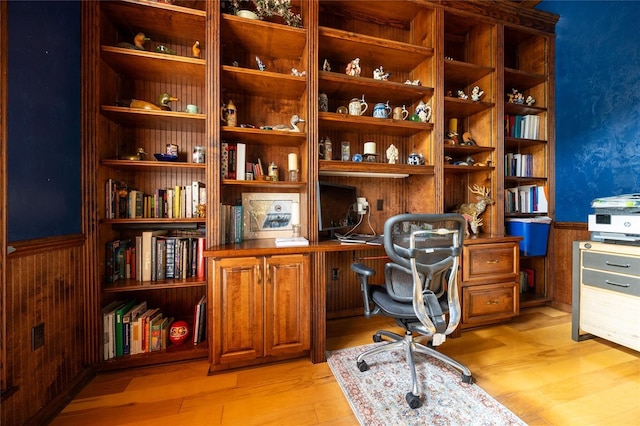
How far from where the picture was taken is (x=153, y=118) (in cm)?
175

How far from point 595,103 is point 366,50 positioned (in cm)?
231

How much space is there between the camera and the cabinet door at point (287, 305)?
5.37 ft

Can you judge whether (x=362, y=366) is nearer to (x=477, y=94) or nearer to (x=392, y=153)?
(x=392, y=153)

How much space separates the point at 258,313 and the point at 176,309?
35.7 inches

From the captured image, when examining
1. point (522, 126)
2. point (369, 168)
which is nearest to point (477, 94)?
point (522, 126)

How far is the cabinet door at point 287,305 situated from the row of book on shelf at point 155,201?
2.59 ft

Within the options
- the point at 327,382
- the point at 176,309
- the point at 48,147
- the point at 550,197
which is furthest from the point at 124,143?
the point at 550,197

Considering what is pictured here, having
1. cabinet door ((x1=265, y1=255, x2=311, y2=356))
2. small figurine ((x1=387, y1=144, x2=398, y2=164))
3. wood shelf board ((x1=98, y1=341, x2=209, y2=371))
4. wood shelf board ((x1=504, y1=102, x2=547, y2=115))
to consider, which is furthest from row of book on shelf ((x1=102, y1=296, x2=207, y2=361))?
wood shelf board ((x1=504, y1=102, x2=547, y2=115))

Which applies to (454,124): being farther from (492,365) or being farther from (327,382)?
(327,382)

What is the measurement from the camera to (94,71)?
1574mm

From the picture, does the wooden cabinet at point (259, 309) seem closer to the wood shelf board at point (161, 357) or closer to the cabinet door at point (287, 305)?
the cabinet door at point (287, 305)

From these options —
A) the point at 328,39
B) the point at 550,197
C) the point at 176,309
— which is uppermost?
the point at 328,39

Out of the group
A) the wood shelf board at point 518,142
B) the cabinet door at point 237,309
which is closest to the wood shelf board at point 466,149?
the wood shelf board at point 518,142

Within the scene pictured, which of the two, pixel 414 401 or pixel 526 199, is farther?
pixel 526 199
